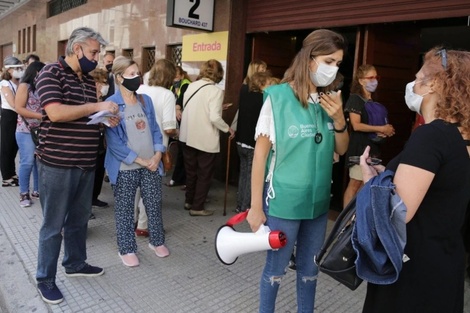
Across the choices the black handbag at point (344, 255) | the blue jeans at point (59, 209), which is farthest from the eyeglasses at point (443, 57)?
the blue jeans at point (59, 209)

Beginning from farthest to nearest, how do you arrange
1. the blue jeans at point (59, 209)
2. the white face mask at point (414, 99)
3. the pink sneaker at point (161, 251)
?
the pink sneaker at point (161, 251) → the blue jeans at point (59, 209) → the white face mask at point (414, 99)

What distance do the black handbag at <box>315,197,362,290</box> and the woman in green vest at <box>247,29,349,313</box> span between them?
0.49 m

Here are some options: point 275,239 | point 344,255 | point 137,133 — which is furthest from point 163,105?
point 344,255

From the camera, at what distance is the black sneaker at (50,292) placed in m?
2.89

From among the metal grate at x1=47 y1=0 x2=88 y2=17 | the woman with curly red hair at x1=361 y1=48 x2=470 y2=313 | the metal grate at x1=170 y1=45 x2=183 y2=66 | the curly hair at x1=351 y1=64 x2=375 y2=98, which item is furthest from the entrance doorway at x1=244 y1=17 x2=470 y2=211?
the metal grate at x1=47 y1=0 x2=88 y2=17

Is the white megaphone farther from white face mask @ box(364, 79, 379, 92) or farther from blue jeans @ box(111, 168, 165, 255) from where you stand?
white face mask @ box(364, 79, 379, 92)

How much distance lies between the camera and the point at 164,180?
6.79 meters

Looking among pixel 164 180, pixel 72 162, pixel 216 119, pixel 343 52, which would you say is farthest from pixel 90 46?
pixel 164 180

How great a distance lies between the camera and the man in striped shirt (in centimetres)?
270

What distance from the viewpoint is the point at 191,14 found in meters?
5.98

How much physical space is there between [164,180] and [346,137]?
4792mm

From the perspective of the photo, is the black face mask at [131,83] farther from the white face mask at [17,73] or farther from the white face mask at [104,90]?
the white face mask at [17,73]

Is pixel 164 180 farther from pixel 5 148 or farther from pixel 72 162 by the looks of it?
pixel 72 162

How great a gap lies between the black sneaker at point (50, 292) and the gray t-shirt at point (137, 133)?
1.05m
